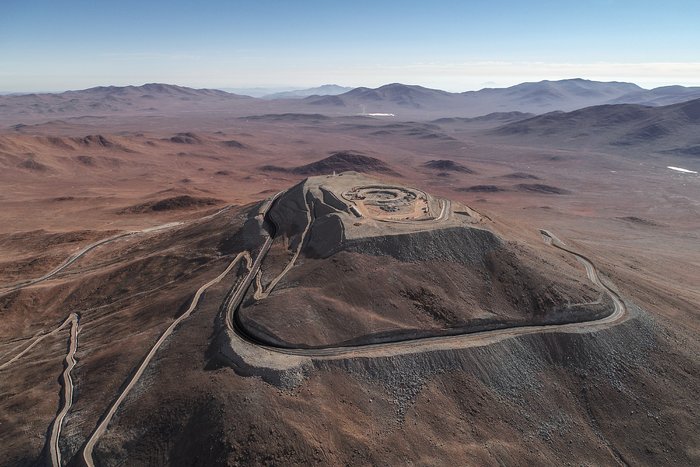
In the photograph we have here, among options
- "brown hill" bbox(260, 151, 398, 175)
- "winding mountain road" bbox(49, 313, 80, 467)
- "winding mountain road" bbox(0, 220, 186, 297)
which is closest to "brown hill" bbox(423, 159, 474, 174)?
"brown hill" bbox(260, 151, 398, 175)

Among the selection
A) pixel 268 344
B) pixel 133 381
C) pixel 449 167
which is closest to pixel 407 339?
pixel 268 344

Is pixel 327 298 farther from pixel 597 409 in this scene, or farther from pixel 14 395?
pixel 14 395

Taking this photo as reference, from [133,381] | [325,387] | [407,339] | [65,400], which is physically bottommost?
[65,400]

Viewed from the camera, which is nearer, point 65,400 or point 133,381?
point 133,381

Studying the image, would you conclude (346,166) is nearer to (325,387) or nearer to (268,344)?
(268,344)

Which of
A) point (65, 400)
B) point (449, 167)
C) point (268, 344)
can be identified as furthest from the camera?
point (449, 167)

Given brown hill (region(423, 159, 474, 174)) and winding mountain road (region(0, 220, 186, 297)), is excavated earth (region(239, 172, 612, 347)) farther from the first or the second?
brown hill (region(423, 159, 474, 174))

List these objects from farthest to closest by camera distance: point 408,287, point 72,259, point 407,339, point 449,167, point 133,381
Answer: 1. point 449,167
2. point 72,259
3. point 408,287
4. point 407,339
5. point 133,381

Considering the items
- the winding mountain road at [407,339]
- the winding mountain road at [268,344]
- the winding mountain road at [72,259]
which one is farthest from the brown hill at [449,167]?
the winding mountain road at [407,339]

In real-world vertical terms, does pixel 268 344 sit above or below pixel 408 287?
below

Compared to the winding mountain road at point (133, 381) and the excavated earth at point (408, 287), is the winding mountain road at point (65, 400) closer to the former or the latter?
the winding mountain road at point (133, 381)

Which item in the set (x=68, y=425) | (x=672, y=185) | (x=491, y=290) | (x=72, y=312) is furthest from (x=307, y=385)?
(x=672, y=185)
